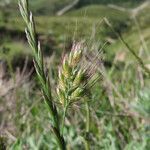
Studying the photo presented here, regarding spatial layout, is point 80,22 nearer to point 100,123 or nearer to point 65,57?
point 65,57

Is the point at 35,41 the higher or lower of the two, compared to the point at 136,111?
higher

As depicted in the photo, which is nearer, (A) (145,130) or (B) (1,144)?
(B) (1,144)

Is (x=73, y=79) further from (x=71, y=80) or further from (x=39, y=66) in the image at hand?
(x=39, y=66)

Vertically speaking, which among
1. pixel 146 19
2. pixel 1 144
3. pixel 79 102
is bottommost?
pixel 146 19

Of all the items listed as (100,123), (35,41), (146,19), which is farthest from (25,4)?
(146,19)

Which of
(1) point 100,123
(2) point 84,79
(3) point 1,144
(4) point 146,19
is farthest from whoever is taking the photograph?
(4) point 146,19

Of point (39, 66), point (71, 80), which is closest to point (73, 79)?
point (71, 80)
